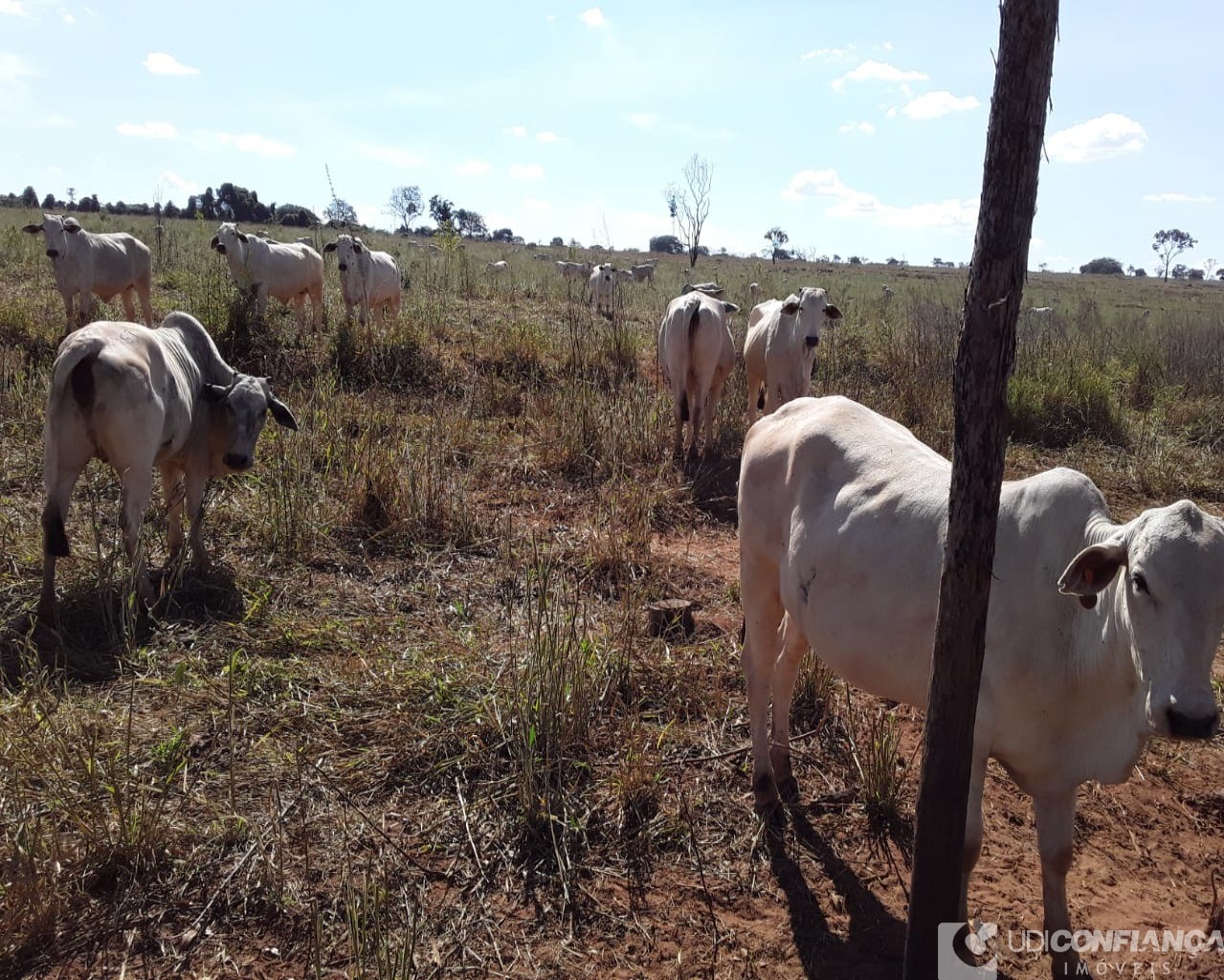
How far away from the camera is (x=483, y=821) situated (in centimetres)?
360

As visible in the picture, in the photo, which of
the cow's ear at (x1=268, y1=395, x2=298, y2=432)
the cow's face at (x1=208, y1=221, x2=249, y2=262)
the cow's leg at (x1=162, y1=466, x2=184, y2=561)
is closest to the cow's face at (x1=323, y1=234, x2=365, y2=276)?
the cow's face at (x1=208, y1=221, x2=249, y2=262)

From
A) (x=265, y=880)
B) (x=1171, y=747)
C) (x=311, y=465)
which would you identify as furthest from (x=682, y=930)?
(x=311, y=465)

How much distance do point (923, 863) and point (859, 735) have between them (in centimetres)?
198

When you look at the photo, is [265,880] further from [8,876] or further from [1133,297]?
[1133,297]

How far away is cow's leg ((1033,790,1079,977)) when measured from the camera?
2918mm

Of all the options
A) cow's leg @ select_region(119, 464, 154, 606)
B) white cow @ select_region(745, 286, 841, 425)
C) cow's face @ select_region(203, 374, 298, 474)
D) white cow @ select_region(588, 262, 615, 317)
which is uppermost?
white cow @ select_region(588, 262, 615, 317)

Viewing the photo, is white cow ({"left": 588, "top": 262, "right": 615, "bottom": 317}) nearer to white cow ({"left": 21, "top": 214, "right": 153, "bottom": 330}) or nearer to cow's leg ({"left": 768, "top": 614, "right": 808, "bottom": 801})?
white cow ({"left": 21, "top": 214, "right": 153, "bottom": 330})

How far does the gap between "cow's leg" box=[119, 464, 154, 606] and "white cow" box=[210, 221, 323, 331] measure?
774 centimetres

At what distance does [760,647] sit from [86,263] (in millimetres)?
11594

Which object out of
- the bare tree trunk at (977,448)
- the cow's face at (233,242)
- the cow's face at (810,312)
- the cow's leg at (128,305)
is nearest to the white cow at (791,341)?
the cow's face at (810,312)

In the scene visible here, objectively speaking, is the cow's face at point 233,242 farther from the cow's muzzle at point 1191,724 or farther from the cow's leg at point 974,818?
the cow's muzzle at point 1191,724

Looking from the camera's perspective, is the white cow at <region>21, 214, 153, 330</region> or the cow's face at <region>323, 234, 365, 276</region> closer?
the white cow at <region>21, 214, 153, 330</region>

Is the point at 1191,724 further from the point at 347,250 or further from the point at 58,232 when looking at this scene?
the point at 58,232

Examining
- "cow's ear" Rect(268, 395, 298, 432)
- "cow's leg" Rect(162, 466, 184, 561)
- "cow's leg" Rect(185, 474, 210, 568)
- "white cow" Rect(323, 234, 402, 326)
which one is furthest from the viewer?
"white cow" Rect(323, 234, 402, 326)
